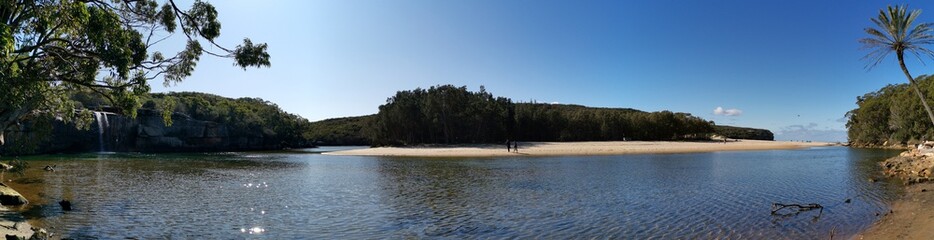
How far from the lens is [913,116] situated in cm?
8156

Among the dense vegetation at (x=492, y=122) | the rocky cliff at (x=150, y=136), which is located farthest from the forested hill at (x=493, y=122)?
the rocky cliff at (x=150, y=136)

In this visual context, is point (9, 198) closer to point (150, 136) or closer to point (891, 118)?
point (150, 136)

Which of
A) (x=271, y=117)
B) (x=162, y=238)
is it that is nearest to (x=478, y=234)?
(x=162, y=238)

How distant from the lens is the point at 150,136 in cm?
9919

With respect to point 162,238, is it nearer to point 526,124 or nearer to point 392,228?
point 392,228

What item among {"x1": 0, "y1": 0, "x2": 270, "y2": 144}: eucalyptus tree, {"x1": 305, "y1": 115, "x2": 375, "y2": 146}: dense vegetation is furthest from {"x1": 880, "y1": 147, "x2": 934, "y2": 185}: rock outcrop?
{"x1": 305, "y1": 115, "x2": 375, "y2": 146}: dense vegetation

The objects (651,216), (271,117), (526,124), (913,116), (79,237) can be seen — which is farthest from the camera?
(271,117)

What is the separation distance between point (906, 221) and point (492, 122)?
8708cm

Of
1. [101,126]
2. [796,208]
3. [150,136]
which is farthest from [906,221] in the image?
[150,136]

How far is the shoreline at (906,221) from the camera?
12.8 meters

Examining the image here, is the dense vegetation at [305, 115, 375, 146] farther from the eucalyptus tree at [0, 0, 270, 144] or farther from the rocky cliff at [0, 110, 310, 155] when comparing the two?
the eucalyptus tree at [0, 0, 270, 144]

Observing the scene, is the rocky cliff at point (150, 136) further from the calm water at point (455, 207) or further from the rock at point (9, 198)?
the calm water at point (455, 207)

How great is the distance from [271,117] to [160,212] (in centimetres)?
12657

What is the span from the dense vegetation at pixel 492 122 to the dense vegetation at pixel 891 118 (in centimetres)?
3294
